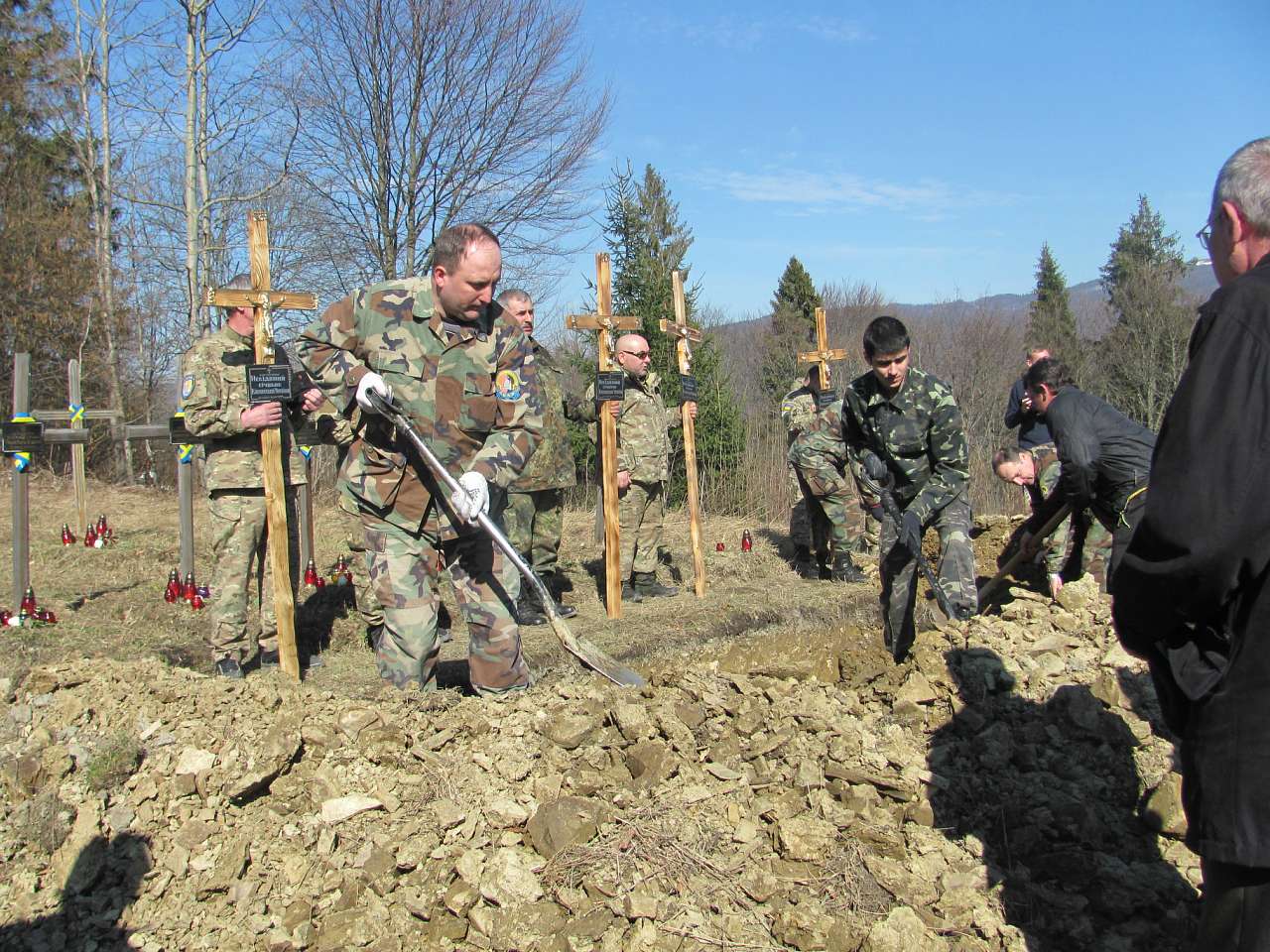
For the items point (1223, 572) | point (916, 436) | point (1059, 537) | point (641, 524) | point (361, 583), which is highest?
point (916, 436)

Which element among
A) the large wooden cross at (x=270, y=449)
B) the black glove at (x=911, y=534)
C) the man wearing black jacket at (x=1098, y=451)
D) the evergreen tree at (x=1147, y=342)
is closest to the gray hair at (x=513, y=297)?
the large wooden cross at (x=270, y=449)

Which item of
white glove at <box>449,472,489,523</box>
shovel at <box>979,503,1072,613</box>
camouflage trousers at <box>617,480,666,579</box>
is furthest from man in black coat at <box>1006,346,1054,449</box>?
white glove at <box>449,472,489,523</box>

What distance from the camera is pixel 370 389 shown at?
393 centimetres

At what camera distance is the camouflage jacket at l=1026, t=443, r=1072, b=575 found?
7.41 m

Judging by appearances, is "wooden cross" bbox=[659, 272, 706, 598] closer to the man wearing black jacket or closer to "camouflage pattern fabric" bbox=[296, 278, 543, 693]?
the man wearing black jacket

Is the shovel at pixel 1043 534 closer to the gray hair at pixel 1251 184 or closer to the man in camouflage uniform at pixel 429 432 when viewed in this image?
the man in camouflage uniform at pixel 429 432

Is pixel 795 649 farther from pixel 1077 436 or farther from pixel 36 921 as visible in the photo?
pixel 36 921

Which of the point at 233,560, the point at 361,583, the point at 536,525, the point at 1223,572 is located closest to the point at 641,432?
the point at 536,525

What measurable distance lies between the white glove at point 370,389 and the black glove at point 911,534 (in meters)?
2.76

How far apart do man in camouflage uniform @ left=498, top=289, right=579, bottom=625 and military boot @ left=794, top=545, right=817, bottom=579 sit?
307cm

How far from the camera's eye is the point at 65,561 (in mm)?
9453

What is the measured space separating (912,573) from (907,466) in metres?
0.61

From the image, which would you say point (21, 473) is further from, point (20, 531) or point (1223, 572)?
point (1223, 572)

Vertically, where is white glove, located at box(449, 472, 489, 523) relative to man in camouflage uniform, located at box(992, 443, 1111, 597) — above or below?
above
